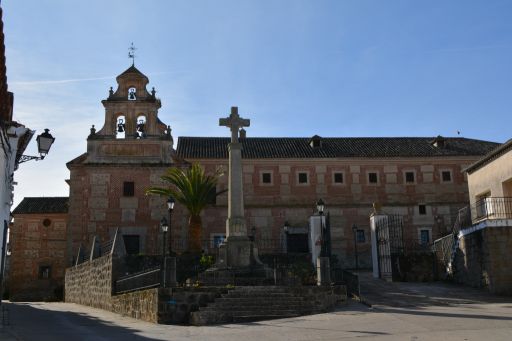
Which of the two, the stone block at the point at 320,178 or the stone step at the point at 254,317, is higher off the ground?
the stone block at the point at 320,178

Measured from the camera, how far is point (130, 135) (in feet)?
106

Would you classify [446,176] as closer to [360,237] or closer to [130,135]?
[360,237]

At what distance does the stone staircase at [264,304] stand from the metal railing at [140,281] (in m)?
2.10

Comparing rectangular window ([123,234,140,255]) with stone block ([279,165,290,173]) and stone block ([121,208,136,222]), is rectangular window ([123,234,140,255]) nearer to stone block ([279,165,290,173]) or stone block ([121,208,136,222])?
stone block ([121,208,136,222])

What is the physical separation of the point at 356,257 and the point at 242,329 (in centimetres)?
2199

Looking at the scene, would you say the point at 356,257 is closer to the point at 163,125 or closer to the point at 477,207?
the point at 477,207

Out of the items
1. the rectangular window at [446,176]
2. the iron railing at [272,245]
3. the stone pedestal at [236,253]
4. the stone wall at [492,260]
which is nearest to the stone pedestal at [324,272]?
the stone pedestal at [236,253]

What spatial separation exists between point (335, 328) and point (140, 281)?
768 centimetres

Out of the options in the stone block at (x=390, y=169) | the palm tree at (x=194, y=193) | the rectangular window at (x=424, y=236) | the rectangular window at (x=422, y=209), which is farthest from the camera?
the stone block at (x=390, y=169)

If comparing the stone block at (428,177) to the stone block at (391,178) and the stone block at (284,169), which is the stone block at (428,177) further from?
the stone block at (284,169)

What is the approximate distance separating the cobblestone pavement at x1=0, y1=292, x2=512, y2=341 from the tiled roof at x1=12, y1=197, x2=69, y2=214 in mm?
23269

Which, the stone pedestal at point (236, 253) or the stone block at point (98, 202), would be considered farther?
the stone block at point (98, 202)

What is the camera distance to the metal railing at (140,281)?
51.5ft

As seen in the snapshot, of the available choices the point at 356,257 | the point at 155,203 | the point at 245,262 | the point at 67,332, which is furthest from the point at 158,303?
the point at 356,257
